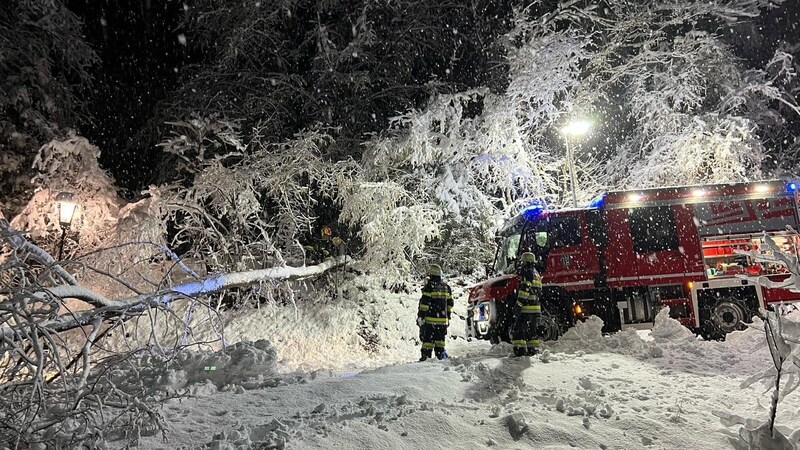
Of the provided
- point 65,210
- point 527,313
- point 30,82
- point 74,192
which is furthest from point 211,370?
point 30,82

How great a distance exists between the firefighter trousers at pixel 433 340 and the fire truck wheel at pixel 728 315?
16.6 ft

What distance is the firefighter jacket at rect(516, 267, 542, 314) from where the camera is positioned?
798 centimetres

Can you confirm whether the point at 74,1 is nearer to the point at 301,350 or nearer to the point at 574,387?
the point at 301,350

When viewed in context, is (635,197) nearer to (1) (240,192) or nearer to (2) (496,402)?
(2) (496,402)

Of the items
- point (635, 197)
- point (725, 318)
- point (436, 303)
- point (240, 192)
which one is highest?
point (240, 192)

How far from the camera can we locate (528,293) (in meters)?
8.02

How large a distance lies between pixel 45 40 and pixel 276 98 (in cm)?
686

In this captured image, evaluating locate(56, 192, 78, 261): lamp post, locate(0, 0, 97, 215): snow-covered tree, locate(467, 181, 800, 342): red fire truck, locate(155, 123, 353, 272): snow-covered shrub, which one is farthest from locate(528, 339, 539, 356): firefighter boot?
Answer: locate(0, 0, 97, 215): snow-covered tree

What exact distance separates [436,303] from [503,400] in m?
3.32

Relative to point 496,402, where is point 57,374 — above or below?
above

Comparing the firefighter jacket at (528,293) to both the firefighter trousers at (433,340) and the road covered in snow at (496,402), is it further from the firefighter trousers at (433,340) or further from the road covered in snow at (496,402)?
the firefighter trousers at (433,340)

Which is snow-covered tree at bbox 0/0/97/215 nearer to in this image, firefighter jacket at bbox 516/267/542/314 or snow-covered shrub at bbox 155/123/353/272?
snow-covered shrub at bbox 155/123/353/272

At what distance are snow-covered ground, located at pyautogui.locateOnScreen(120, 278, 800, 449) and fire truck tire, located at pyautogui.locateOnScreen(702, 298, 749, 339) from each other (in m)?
1.40

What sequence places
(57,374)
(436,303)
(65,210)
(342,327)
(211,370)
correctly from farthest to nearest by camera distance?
1. (342,327)
2. (65,210)
3. (436,303)
4. (211,370)
5. (57,374)
